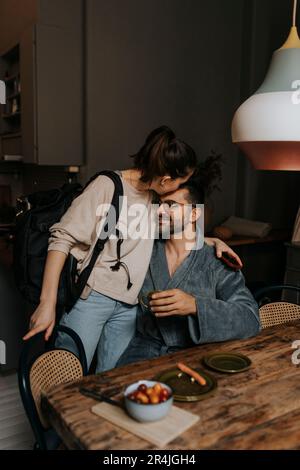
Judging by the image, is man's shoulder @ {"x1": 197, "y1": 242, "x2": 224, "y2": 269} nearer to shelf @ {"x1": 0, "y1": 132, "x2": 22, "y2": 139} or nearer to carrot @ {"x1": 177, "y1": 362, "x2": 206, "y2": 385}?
carrot @ {"x1": 177, "y1": 362, "x2": 206, "y2": 385}

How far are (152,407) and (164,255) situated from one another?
83 centimetres

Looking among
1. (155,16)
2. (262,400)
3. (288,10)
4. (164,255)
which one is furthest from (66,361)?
(288,10)

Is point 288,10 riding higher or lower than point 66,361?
higher

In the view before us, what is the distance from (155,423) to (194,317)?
0.54m

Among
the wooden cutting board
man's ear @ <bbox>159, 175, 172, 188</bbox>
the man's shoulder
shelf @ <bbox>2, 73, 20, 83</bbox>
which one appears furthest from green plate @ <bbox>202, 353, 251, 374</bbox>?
shelf @ <bbox>2, 73, 20, 83</bbox>

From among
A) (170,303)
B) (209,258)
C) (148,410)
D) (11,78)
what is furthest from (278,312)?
(11,78)

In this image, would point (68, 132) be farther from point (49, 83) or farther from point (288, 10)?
point (288, 10)

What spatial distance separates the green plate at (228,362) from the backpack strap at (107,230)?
20.6 inches

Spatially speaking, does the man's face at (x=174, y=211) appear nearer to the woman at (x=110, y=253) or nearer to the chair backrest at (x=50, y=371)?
the woman at (x=110, y=253)

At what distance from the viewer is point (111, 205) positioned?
Result: 1.67 meters

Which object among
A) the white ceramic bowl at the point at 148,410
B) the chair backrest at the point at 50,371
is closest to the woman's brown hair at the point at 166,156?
the chair backrest at the point at 50,371

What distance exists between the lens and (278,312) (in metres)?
2.17

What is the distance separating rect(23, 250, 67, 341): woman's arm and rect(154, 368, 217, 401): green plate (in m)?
0.43

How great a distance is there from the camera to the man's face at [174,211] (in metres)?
1.77
